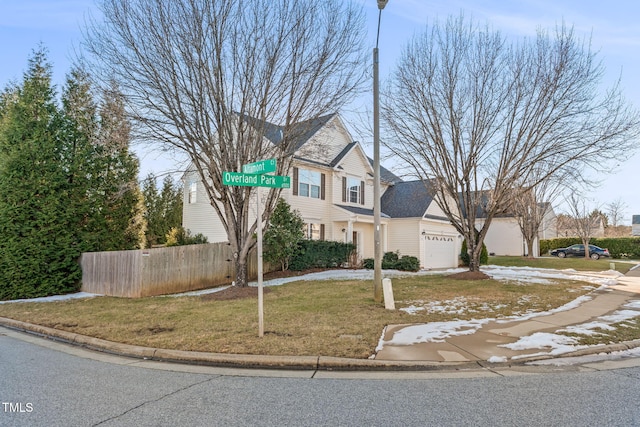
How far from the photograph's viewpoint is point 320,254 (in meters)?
19.9

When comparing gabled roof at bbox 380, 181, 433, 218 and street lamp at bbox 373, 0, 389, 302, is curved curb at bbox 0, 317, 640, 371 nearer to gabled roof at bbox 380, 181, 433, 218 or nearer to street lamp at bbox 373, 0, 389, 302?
street lamp at bbox 373, 0, 389, 302

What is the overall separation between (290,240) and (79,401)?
1351 cm

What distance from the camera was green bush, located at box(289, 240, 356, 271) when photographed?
18859 mm

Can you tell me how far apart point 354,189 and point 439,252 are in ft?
21.3

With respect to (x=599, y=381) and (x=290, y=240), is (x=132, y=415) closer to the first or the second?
(x=599, y=381)

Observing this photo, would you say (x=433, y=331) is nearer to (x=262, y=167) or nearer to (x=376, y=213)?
(x=376, y=213)

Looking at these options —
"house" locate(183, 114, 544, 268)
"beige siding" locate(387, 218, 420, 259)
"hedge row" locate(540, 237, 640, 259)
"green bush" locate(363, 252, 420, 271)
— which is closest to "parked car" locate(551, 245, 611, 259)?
"hedge row" locate(540, 237, 640, 259)

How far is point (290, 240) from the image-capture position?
17.8 metres

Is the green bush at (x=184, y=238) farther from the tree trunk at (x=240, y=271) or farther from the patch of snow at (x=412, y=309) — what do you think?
the patch of snow at (x=412, y=309)

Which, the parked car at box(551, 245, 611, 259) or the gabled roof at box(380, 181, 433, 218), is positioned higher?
the gabled roof at box(380, 181, 433, 218)

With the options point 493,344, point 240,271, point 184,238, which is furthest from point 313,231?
point 493,344

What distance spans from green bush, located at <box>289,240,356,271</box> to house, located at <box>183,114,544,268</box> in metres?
0.90

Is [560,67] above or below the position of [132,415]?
above

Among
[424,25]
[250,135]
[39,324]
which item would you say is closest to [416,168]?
[424,25]
